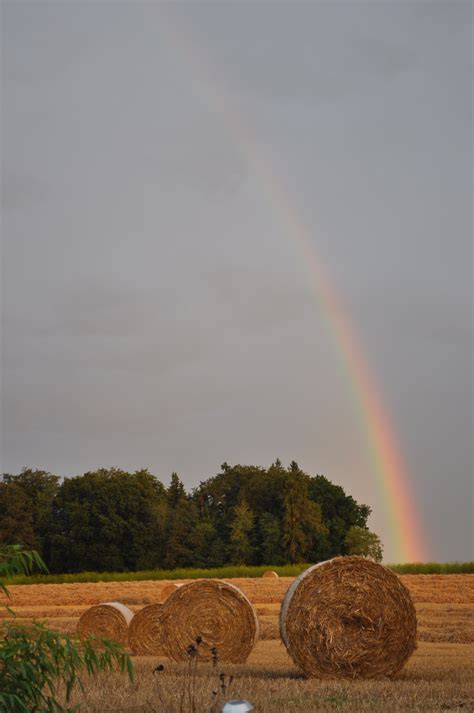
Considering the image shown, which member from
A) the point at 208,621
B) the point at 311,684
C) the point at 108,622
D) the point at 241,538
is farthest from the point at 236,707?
the point at 241,538

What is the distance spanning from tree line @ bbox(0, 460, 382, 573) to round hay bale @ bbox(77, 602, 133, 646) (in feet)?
147

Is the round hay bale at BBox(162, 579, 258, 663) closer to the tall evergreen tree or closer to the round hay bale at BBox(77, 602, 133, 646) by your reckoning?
the round hay bale at BBox(77, 602, 133, 646)

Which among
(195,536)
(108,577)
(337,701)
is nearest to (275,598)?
(337,701)

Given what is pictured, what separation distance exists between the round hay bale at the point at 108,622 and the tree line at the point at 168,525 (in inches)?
1760

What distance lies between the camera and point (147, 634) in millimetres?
17031

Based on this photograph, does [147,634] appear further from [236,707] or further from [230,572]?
[230,572]

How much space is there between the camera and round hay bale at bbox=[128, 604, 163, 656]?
1698cm

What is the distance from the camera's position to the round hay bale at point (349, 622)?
1198 cm

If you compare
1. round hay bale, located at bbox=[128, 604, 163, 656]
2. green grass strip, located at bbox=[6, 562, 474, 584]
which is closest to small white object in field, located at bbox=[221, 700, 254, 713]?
round hay bale, located at bbox=[128, 604, 163, 656]

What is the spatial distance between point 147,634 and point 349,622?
5878 mm

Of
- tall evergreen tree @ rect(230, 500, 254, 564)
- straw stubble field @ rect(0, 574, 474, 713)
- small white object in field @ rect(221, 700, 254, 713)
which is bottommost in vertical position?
straw stubble field @ rect(0, 574, 474, 713)

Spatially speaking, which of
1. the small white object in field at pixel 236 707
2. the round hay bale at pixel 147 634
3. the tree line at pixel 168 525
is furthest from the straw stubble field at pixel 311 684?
the tree line at pixel 168 525

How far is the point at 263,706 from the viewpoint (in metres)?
8.97

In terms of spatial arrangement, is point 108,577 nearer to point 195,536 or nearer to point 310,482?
point 195,536
